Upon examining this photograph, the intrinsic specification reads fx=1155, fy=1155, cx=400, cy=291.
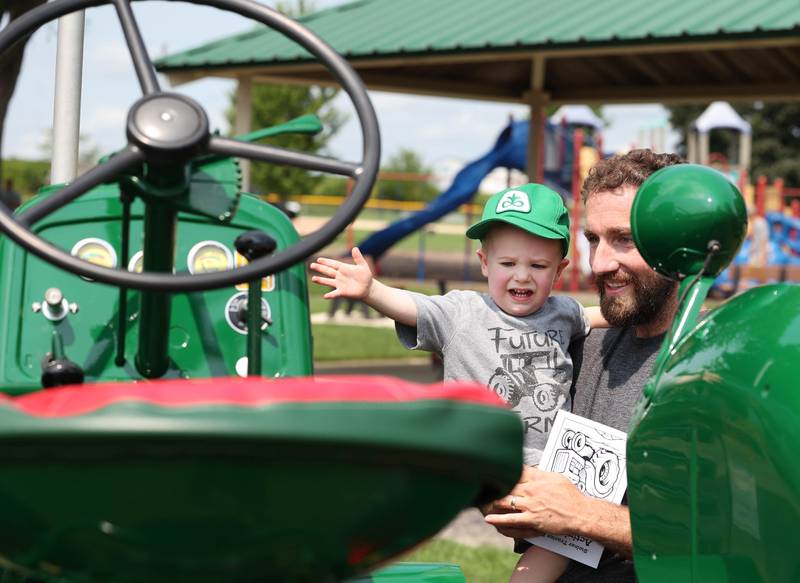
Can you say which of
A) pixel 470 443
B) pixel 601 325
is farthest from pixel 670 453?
pixel 601 325

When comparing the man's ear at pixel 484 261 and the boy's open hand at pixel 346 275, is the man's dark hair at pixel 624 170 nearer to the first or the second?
the man's ear at pixel 484 261

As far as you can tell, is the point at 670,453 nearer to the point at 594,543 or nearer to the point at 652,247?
the point at 652,247

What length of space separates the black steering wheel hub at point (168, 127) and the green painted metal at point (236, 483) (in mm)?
614

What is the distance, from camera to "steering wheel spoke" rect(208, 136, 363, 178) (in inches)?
65.2

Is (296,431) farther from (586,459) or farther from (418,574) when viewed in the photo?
(586,459)

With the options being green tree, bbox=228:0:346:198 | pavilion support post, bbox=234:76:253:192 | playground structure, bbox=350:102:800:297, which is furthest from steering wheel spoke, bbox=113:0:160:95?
green tree, bbox=228:0:346:198

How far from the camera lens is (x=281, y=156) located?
1.74m

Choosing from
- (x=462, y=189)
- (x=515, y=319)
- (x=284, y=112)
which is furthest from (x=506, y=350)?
(x=284, y=112)

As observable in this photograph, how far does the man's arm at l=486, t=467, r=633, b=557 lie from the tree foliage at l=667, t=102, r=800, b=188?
156 ft

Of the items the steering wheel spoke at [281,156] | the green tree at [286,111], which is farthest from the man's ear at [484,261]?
the green tree at [286,111]

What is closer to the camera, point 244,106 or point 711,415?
point 711,415

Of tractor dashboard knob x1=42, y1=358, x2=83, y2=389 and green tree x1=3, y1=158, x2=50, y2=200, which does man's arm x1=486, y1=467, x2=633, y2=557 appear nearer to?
tractor dashboard knob x1=42, y1=358, x2=83, y2=389

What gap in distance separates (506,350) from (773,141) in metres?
48.5

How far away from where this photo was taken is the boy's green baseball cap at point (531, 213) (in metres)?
2.71
